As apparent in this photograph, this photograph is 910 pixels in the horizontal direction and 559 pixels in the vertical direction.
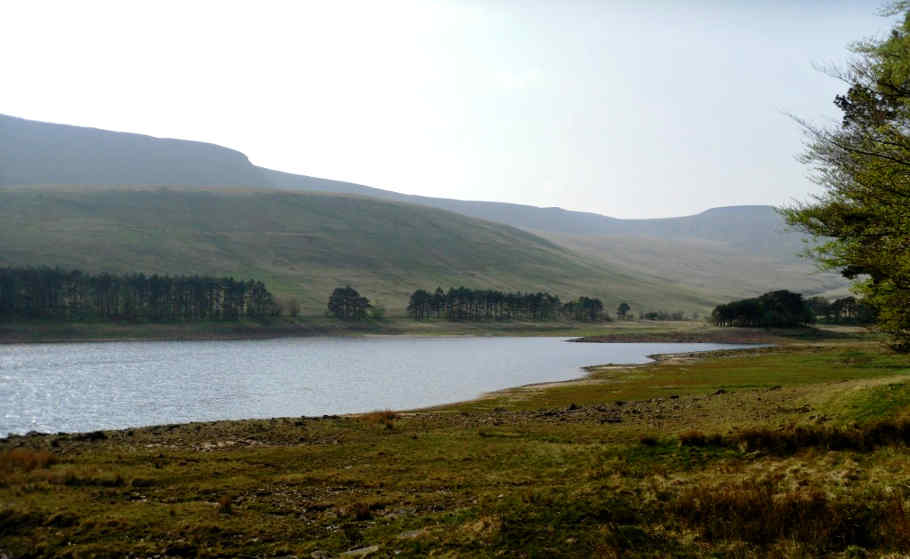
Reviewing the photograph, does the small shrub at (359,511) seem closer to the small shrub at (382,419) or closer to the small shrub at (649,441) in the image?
the small shrub at (649,441)

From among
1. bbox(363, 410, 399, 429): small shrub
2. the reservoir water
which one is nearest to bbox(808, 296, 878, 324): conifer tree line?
the reservoir water

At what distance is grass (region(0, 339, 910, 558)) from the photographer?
13.7m

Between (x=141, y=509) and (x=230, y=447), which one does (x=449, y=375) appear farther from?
(x=141, y=509)

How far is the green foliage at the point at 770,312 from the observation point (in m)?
158

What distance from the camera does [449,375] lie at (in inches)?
3182

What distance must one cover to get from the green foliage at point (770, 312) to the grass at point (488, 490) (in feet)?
464

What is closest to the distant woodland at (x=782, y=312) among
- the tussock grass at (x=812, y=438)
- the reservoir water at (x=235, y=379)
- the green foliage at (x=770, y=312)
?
the green foliage at (x=770, y=312)

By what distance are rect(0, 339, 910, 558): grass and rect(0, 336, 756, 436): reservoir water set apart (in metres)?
17.8

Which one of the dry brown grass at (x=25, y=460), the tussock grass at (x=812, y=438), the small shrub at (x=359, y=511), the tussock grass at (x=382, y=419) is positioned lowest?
the tussock grass at (x=382, y=419)

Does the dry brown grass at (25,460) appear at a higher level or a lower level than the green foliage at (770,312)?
lower

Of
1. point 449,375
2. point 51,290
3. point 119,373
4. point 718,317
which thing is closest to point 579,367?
point 449,375

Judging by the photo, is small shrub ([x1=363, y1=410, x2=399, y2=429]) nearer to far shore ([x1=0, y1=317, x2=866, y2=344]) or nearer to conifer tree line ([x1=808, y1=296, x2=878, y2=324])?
far shore ([x1=0, y1=317, x2=866, y2=344])

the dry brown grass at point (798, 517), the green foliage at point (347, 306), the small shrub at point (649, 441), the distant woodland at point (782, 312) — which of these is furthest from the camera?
the green foliage at point (347, 306)

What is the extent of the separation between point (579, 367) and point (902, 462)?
75623 mm
